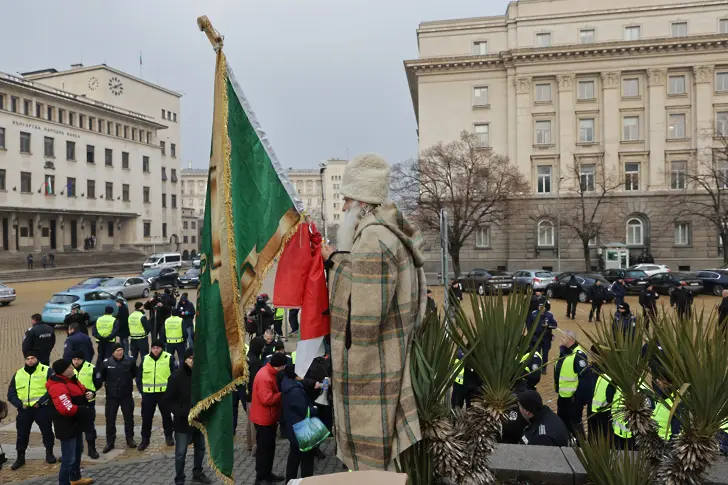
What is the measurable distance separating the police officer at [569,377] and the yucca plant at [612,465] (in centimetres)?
407

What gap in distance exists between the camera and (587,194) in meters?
43.4

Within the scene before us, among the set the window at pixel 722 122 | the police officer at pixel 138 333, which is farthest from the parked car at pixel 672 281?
the police officer at pixel 138 333

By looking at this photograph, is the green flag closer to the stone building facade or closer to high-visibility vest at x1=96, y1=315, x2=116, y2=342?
high-visibility vest at x1=96, y1=315, x2=116, y2=342

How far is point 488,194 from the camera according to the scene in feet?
122

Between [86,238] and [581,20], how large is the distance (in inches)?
2127

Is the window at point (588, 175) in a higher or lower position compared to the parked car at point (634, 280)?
higher

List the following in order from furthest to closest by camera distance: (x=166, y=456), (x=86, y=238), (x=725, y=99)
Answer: (x=86, y=238) < (x=725, y=99) < (x=166, y=456)

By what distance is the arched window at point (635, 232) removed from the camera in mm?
43344

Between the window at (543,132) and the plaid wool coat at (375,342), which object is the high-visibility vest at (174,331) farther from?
the window at (543,132)

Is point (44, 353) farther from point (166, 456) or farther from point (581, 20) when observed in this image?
point (581, 20)

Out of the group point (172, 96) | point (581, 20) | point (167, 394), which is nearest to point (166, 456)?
point (167, 394)

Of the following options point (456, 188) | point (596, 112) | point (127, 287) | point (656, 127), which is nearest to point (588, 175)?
point (596, 112)

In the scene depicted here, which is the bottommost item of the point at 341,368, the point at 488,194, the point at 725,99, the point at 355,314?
the point at 341,368

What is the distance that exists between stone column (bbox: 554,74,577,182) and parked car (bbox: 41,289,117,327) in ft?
118
